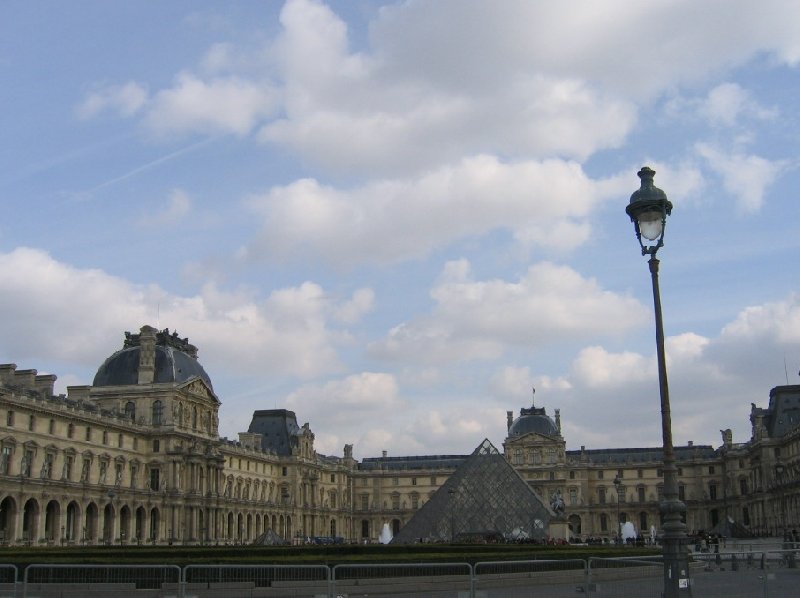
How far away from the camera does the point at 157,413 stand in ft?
230

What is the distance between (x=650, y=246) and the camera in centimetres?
1377

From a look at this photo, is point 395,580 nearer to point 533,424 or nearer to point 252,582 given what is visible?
point 252,582

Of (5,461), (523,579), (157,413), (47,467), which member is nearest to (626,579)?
(523,579)

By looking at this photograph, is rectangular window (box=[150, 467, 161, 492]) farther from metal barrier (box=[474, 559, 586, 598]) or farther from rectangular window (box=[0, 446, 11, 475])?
metal barrier (box=[474, 559, 586, 598])

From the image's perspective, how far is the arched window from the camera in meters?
69.9

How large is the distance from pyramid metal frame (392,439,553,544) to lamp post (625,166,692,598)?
140 feet

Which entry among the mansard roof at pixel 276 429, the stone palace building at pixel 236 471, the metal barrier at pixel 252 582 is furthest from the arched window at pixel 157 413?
the metal barrier at pixel 252 582

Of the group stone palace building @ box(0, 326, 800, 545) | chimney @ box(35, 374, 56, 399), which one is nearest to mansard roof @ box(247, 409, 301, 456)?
stone palace building @ box(0, 326, 800, 545)

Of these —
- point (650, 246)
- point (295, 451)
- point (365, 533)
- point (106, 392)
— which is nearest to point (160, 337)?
point (106, 392)

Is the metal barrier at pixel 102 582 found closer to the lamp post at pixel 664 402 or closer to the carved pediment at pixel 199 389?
the lamp post at pixel 664 402

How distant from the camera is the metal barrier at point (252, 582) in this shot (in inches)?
655

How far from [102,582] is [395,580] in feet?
21.9

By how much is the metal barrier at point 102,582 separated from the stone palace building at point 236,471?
34973mm

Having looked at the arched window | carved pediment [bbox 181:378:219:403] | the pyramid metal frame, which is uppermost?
carved pediment [bbox 181:378:219:403]
